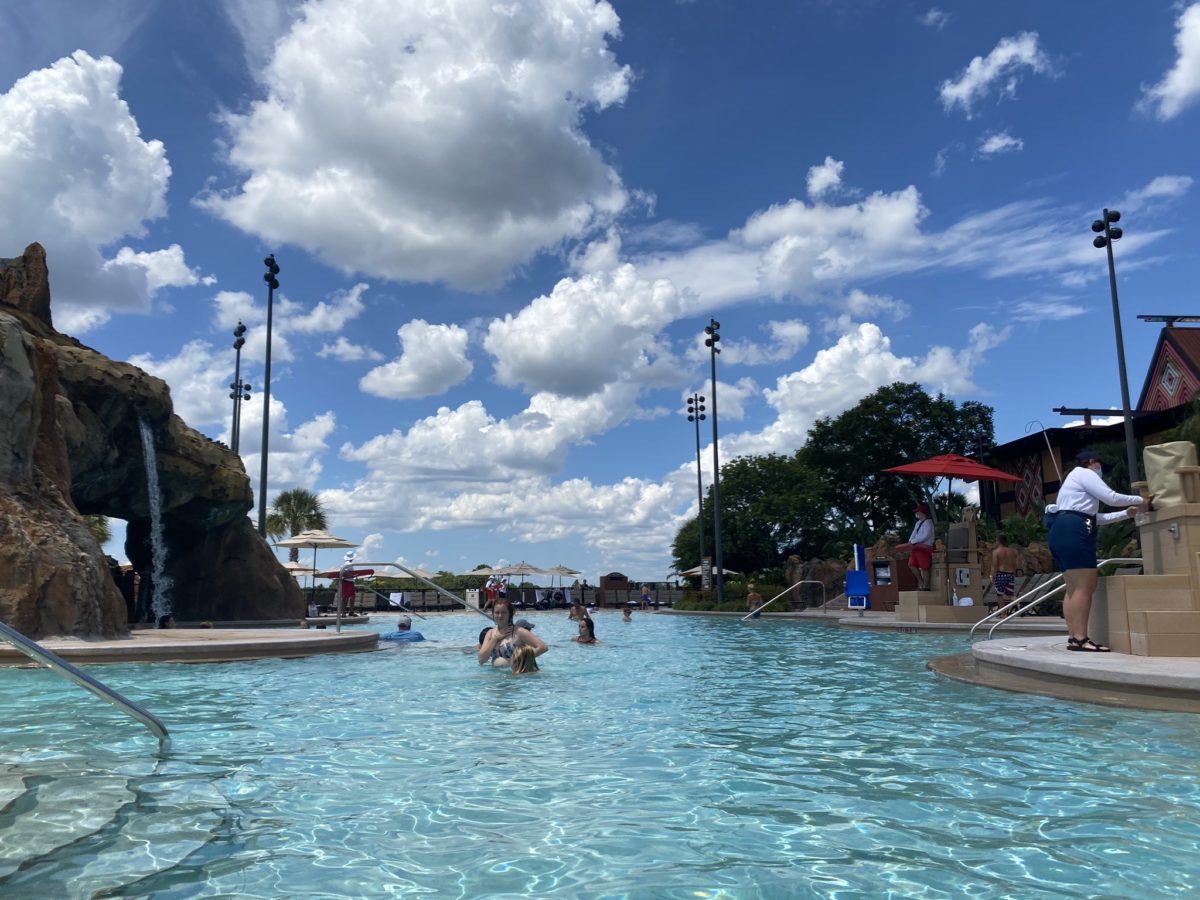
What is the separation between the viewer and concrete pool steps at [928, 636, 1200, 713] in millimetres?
7230

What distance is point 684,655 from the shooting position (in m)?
16.2

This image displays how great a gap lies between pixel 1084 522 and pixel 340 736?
7.62 metres

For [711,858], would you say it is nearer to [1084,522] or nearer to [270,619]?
[1084,522]

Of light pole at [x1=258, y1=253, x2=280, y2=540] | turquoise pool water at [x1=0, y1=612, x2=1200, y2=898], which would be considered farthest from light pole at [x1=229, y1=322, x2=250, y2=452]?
turquoise pool water at [x1=0, y1=612, x2=1200, y2=898]

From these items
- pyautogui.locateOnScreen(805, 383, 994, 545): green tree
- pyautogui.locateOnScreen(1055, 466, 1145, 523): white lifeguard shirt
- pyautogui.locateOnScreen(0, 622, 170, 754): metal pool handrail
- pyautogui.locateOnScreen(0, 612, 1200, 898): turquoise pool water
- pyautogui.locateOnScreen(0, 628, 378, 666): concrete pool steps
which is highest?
pyautogui.locateOnScreen(805, 383, 994, 545): green tree

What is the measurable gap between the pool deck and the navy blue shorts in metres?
12.0

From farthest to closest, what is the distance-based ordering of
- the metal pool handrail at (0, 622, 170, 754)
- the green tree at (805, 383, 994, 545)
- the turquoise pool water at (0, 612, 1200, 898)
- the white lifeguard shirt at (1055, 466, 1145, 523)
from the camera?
1. the green tree at (805, 383, 994, 545)
2. the white lifeguard shirt at (1055, 466, 1145, 523)
3. the metal pool handrail at (0, 622, 170, 754)
4. the turquoise pool water at (0, 612, 1200, 898)

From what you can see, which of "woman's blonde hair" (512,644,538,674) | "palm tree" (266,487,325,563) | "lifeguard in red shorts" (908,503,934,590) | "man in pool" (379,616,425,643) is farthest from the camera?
"palm tree" (266,487,325,563)

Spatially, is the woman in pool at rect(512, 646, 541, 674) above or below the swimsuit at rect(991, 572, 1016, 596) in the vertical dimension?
below

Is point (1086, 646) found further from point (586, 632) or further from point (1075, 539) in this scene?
point (586, 632)

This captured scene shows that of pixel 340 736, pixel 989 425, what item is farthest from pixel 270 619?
pixel 989 425

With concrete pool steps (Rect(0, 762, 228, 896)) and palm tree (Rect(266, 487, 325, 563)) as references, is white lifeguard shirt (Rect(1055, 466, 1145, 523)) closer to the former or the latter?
concrete pool steps (Rect(0, 762, 228, 896))

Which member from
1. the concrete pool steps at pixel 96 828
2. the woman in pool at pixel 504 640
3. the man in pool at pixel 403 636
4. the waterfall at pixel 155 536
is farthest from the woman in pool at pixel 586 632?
the waterfall at pixel 155 536

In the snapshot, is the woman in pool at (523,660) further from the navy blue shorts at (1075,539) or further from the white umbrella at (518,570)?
the white umbrella at (518,570)
